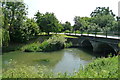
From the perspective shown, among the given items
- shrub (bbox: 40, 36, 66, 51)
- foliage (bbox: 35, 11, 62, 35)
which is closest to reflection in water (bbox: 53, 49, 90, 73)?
shrub (bbox: 40, 36, 66, 51)

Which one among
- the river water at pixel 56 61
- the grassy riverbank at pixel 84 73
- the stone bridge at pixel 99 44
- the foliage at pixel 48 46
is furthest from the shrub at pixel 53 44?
the grassy riverbank at pixel 84 73

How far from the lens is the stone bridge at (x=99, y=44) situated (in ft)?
57.8

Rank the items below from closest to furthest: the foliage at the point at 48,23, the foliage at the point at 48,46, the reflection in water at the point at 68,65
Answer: the reflection in water at the point at 68,65
the foliage at the point at 48,46
the foliage at the point at 48,23

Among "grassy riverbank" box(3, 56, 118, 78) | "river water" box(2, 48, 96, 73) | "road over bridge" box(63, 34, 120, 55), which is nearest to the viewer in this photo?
"grassy riverbank" box(3, 56, 118, 78)

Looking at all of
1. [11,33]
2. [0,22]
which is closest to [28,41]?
[11,33]

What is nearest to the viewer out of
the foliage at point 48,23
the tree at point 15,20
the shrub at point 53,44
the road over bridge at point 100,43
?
the road over bridge at point 100,43

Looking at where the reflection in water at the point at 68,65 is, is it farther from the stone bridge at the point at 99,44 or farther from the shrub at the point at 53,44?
the shrub at the point at 53,44

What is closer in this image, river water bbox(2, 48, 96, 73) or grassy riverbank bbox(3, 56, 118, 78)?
grassy riverbank bbox(3, 56, 118, 78)

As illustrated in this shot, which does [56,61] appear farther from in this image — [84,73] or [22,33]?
[22,33]

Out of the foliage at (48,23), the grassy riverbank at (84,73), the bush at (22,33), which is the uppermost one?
the foliage at (48,23)

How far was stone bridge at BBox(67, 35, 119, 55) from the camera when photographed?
17617mm

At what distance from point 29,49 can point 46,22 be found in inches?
390

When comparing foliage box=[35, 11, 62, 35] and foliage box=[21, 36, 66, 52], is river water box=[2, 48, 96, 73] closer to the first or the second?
foliage box=[21, 36, 66, 52]

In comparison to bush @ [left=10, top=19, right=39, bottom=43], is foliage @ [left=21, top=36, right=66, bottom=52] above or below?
below
